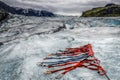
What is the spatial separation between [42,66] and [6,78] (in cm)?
200

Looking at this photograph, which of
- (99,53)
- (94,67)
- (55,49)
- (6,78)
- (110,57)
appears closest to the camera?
(6,78)

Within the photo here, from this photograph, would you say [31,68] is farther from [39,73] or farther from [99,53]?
[99,53]

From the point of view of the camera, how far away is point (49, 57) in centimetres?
1253

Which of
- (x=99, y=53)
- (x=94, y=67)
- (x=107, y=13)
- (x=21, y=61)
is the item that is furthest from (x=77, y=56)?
(x=107, y=13)

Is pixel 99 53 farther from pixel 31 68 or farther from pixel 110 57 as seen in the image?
pixel 31 68

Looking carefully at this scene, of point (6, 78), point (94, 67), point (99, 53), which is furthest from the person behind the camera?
point (99, 53)

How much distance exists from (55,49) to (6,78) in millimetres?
6358

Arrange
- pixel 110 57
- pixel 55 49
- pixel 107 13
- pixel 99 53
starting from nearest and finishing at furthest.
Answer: pixel 110 57 → pixel 99 53 → pixel 55 49 → pixel 107 13

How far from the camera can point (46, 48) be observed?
15555 millimetres

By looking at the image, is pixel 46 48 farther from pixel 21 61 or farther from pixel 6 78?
pixel 6 78

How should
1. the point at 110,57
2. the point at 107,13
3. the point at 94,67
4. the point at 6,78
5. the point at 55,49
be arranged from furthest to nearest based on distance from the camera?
1. the point at 107,13
2. the point at 55,49
3. the point at 110,57
4. the point at 94,67
5. the point at 6,78

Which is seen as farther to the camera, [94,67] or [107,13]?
[107,13]

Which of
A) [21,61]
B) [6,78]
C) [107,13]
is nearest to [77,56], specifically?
[21,61]

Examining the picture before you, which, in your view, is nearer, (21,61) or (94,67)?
(94,67)
